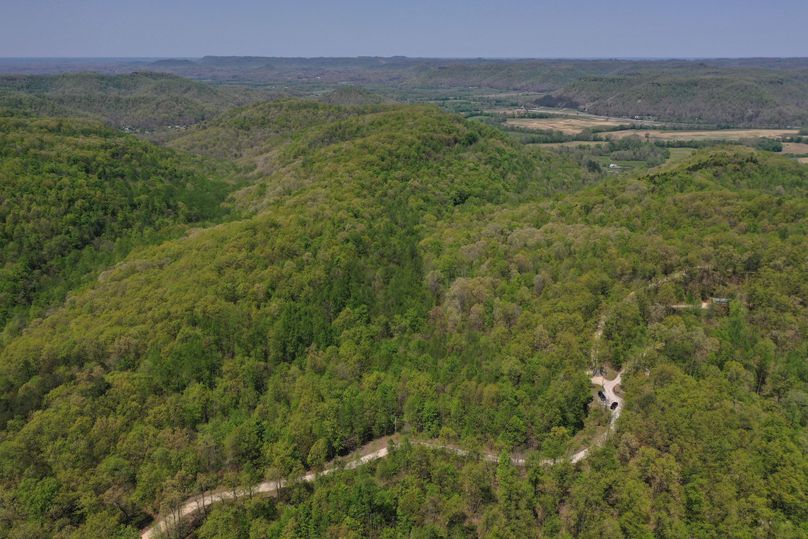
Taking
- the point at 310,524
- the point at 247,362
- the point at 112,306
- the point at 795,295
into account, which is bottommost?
the point at 310,524

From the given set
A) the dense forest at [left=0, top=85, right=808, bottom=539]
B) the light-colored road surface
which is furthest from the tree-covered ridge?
the light-colored road surface

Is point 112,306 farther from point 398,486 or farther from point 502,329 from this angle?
point 502,329

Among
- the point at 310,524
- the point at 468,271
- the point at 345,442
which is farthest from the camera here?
the point at 468,271

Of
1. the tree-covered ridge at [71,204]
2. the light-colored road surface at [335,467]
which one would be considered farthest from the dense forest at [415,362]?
the light-colored road surface at [335,467]

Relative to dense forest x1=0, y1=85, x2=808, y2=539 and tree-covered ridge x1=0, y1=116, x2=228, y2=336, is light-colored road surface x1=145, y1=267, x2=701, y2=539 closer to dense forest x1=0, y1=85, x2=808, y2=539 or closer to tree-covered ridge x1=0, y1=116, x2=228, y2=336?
dense forest x1=0, y1=85, x2=808, y2=539

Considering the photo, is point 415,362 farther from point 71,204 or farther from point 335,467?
point 71,204

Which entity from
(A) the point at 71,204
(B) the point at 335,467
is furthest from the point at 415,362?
(A) the point at 71,204

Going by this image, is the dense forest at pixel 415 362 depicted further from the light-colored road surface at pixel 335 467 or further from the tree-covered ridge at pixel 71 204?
the light-colored road surface at pixel 335 467

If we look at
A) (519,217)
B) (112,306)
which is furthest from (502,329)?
(112,306)
